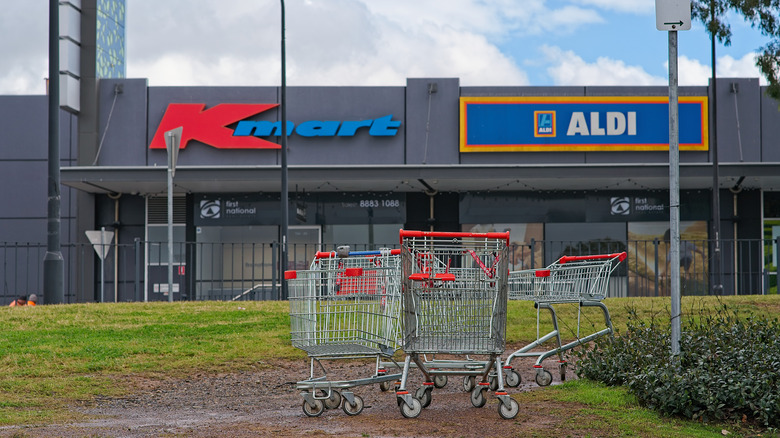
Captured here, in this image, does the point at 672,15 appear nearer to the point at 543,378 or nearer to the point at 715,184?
the point at 543,378

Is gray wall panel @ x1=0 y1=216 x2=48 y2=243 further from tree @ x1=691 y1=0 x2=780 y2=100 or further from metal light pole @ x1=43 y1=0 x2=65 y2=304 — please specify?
tree @ x1=691 y1=0 x2=780 y2=100

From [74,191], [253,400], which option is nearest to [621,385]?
[253,400]

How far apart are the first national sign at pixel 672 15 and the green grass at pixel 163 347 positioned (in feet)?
10.0

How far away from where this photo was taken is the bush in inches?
261

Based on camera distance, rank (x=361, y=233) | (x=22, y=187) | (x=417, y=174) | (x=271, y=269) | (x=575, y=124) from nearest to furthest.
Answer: (x=417, y=174) → (x=271, y=269) → (x=575, y=124) → (x=361, y=233) → (x=22, y=187)

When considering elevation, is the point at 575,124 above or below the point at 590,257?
above

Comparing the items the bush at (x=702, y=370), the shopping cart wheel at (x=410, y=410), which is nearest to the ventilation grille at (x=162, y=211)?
the bush at (x=702, y=370)

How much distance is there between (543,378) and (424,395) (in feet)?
6.20

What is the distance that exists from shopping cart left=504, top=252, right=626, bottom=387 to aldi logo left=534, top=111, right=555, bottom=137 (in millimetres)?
14572

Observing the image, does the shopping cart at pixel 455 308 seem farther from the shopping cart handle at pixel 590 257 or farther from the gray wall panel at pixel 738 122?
the gray wall panel at pixel 738 122

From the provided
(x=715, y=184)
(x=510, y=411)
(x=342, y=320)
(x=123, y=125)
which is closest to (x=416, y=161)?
(x=715, y=184)

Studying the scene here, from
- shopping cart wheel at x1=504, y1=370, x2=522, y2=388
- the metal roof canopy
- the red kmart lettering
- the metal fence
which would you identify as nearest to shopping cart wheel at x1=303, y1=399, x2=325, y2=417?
shopping cart wheel at x1=504, y1=370, x2=522, y2=388

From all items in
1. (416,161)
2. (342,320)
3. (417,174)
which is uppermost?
(416,161)

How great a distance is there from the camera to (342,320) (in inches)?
299
